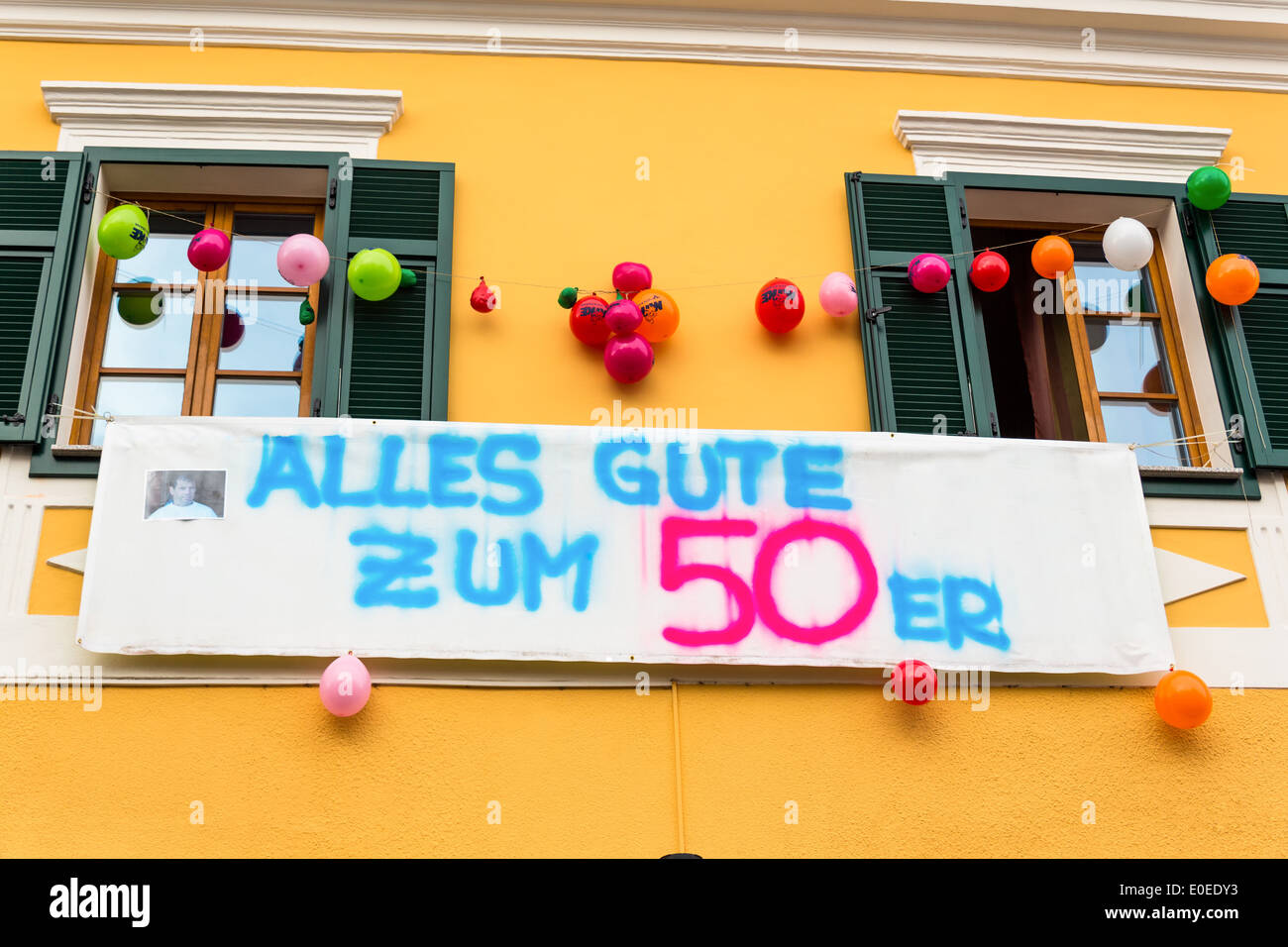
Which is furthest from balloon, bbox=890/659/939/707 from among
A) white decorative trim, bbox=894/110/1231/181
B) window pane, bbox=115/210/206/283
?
window pane, bbox=115/210/206/283

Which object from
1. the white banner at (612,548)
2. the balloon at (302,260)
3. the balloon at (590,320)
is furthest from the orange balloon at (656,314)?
the balloon at (302,260)

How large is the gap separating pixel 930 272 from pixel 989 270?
249 mm

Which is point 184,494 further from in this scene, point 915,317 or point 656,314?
point 915,317

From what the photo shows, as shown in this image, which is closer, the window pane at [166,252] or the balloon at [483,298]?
the balloon at [483,298]

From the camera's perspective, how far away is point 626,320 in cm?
482

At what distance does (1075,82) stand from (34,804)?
542 centimetres

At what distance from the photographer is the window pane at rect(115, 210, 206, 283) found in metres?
5.19

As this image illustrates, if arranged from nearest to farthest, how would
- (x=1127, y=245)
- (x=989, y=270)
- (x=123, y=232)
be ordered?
(x=123, y=232) → (x=1127, y=245) → (x=989, y=270)

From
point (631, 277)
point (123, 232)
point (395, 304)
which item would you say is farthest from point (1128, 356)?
point (123, 232)

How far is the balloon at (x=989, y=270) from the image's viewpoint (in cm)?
517

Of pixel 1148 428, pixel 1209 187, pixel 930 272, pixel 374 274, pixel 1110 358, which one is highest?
pixel 1209 187

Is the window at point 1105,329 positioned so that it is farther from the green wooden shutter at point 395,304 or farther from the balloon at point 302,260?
the balloon at point 302,260

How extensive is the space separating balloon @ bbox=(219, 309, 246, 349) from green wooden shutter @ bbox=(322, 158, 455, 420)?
1.47ft

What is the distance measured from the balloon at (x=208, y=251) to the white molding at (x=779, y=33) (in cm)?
117
